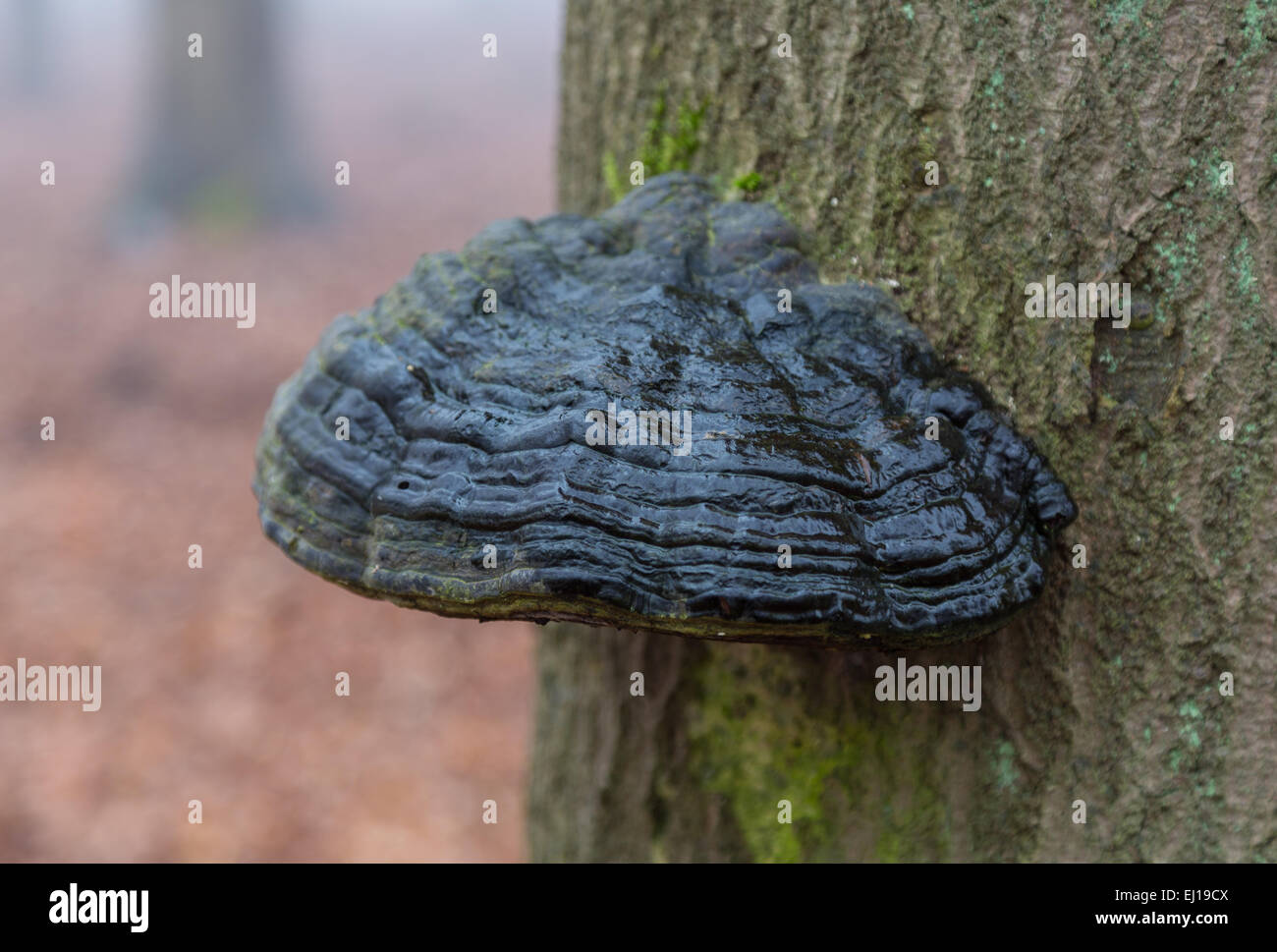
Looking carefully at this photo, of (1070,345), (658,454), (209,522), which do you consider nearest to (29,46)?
(209,522)

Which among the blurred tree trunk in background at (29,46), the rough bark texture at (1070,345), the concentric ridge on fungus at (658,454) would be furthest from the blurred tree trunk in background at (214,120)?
the blurred tree trunk in background at (29,46)

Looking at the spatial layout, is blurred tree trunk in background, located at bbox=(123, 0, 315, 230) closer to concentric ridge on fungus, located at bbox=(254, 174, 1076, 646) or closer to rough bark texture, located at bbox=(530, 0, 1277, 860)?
rough bark texture, located at bbox=(530, 0, 1277, 860)

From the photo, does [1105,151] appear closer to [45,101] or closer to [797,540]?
[797,540]

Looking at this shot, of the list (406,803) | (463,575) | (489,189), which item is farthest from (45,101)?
(463,575)

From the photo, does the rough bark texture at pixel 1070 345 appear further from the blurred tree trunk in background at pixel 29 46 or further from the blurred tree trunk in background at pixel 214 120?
the blurred tree trunk in background at pixel 29 46

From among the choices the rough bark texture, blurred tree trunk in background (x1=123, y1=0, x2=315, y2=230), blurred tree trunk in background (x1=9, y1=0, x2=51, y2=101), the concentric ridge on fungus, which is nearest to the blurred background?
blurred tree trunk in background (x1=123, y1=0, x2=315, y2=230)

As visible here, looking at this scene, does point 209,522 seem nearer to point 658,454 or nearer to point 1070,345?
point 658,454

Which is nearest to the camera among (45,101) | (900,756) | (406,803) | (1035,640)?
(1035,640)
